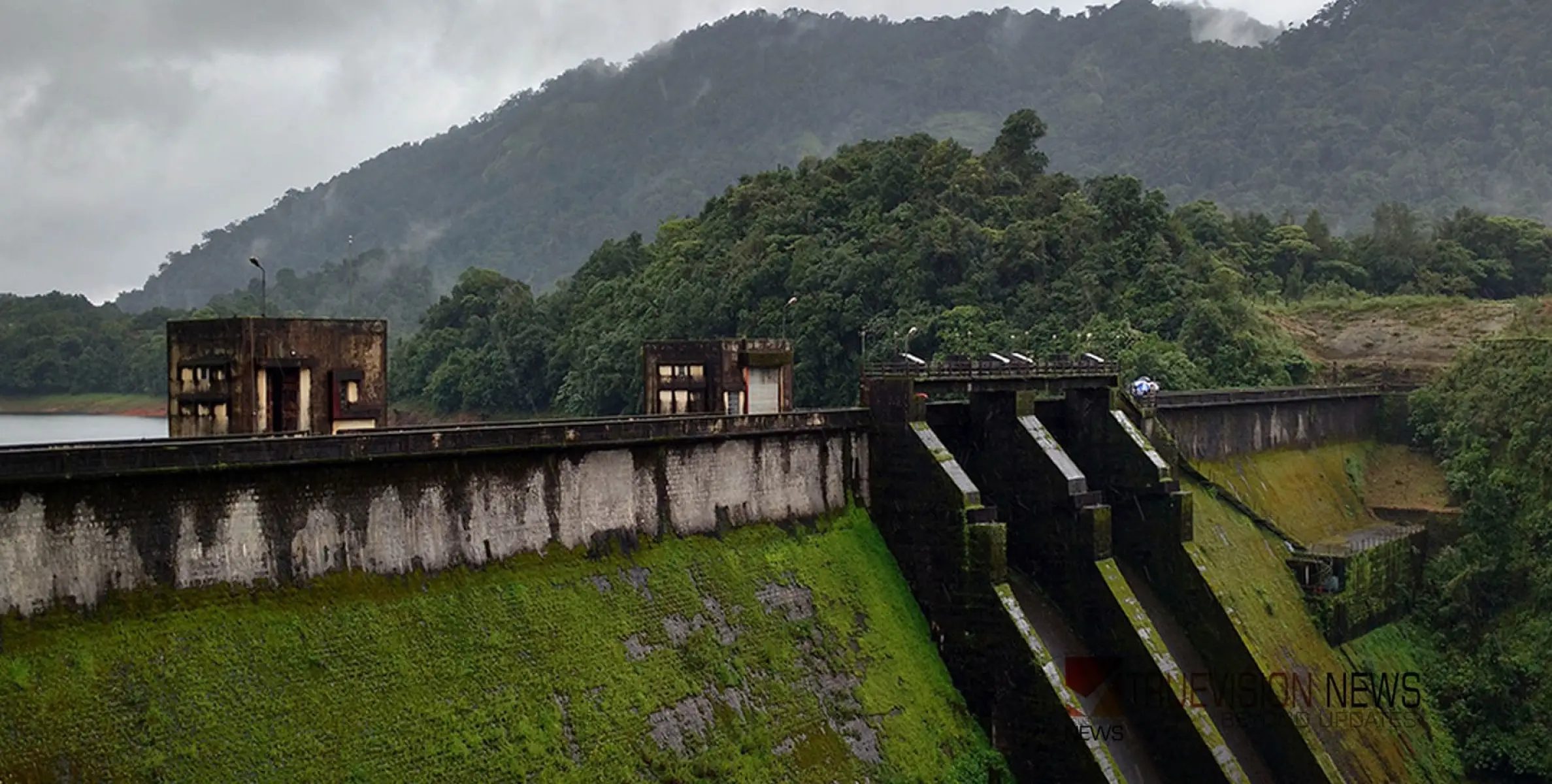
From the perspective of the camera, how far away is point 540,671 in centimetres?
1930

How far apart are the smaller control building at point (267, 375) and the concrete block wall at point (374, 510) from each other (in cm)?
848

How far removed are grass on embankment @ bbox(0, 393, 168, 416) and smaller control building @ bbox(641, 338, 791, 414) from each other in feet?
211

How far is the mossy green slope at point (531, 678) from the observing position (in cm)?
1502

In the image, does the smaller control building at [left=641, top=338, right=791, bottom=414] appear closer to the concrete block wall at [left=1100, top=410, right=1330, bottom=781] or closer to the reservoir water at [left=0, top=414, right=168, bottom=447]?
the concrete block wall at [left=1100, top=410, right=1330, bottom=781]

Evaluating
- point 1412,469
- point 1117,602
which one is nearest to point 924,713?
point 1117,602

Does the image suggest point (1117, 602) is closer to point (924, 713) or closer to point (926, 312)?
point (924, 713)

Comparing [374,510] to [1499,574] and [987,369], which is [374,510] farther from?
[1499,574]

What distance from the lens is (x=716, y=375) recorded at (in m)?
34.4

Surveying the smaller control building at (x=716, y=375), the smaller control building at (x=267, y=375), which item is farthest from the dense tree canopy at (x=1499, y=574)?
the smaller control building at (x=267, y=375)

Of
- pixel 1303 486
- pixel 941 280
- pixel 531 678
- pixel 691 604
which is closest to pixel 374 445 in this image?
pixel 531 678

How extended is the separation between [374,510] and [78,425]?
77.2 m

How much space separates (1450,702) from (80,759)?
33.5 m

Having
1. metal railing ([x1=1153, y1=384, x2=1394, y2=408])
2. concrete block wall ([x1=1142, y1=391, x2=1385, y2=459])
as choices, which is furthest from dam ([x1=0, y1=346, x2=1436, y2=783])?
metal railing ([x1=1153, y1=384, x2=1394, y2=408])

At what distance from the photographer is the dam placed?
1555cm
